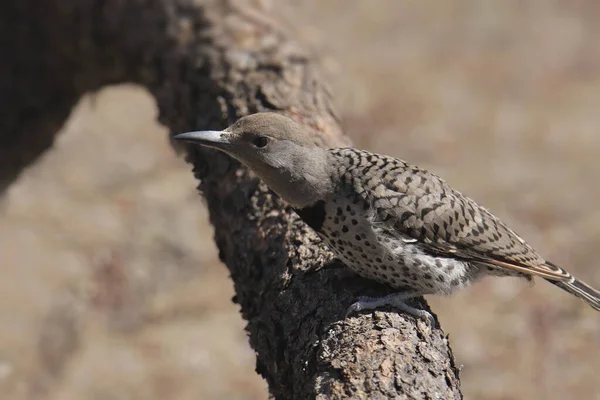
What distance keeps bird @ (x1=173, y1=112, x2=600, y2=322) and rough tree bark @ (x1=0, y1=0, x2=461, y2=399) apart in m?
0.13

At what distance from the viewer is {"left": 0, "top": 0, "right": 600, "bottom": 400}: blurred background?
673 centimetres

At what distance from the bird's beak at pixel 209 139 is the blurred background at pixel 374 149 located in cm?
121

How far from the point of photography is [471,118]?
365 inches

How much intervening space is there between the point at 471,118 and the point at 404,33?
4.67 ft

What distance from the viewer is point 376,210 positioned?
3.33m

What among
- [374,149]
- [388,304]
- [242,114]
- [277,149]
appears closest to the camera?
[388,304]

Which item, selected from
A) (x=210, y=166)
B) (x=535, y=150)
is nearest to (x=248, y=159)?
(x=210, y=166)

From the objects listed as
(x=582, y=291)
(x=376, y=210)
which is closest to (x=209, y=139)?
(x=376, y=210)

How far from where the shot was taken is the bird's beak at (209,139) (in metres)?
3.46

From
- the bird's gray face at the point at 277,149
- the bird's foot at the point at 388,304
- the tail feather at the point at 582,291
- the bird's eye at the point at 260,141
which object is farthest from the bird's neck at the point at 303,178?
the tail feather at the point at 582,291

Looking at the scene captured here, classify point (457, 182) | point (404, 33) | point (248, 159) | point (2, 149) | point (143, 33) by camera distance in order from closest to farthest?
point (248, 159) → point (143, 33) → point (2, 149) → point (457, 182) → point (404, 33)

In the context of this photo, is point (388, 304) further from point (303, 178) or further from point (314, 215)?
point (303, 178)

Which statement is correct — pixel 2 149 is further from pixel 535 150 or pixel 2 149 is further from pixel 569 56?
pixel 569 56

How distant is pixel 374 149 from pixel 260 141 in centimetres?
507
